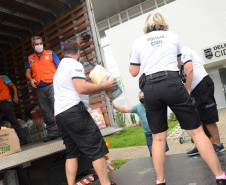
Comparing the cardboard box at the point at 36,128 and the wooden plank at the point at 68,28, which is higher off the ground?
the wooden plank at the point at 68,28

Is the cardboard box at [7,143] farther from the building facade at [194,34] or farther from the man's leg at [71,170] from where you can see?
the building facade at [194,34]

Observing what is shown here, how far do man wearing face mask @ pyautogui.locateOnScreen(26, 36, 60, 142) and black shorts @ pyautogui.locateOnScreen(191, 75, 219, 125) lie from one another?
77.4 inches

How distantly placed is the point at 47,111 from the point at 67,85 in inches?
50.7

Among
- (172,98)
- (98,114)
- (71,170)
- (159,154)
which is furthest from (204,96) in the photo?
(98,114)

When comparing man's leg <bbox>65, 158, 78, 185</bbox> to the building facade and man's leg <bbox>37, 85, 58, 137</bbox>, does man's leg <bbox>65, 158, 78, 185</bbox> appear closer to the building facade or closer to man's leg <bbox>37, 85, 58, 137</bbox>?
man's leg <bbox>37, 85, 58, 137</bbox>

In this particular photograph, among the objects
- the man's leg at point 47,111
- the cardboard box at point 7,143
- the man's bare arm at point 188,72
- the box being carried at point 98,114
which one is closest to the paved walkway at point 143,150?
the box being carried at point 98,114

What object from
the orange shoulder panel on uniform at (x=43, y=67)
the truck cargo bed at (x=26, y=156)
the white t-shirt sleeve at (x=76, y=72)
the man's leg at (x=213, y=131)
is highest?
the orange shoulder panel on uniform at (x=43, y=67)

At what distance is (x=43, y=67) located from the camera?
356 centimetres

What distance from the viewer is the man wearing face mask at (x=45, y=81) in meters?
3.45

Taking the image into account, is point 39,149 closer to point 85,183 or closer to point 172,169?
point 85,183

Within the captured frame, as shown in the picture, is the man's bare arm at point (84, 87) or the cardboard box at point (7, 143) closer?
the man's bare arm at point (84, 87)

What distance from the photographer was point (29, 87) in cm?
635

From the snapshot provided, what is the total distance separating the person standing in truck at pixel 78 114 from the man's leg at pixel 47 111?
110 cm

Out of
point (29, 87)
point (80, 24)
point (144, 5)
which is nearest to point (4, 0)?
point (80, 24)
